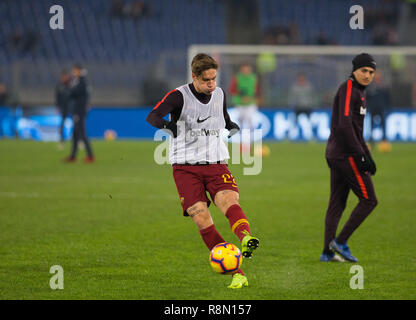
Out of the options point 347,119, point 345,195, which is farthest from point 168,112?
point 345,195

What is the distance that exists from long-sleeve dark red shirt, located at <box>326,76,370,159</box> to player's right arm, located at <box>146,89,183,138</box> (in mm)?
1645

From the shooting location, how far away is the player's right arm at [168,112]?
19.4ft

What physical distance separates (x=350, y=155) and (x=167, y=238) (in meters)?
2.44

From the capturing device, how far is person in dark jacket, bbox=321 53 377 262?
22.6 ft

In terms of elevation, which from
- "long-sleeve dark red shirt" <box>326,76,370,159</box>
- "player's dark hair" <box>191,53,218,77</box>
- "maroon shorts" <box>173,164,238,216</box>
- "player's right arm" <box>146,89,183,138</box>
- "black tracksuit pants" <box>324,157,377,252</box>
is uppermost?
"player's dark hair" <box>191,53,218,77</box>

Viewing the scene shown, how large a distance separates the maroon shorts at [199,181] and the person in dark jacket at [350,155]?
1.37 m

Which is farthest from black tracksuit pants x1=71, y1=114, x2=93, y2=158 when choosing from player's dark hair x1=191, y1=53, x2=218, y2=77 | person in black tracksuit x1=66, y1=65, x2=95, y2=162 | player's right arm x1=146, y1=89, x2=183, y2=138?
player's dark hair x1=191, y1=53, x2=218, y2=77

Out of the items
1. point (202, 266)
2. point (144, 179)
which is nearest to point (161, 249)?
point (202, 266)

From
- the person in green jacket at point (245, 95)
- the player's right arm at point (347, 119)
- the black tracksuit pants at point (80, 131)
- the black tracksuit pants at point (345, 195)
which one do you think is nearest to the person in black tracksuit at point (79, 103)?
the black tracksuit pants at point (80, 131)

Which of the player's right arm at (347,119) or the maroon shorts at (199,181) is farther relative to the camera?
the player's right arm at (347,119)

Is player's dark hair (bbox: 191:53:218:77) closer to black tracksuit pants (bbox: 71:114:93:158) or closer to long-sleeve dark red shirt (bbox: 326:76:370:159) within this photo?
long-sleeve dark red shirt (bbox: 326:76:370:159)

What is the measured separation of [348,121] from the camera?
22.4 ft

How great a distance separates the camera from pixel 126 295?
5719 millimetres

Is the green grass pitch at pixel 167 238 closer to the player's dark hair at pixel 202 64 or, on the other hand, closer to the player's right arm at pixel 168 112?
the player's right arm at pixel 168 112
